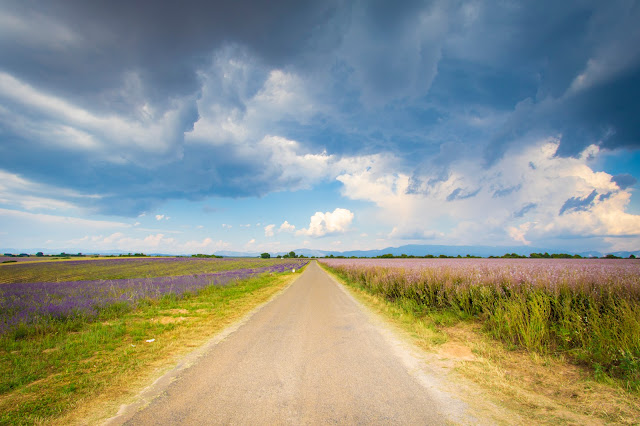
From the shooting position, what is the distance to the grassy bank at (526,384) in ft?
11.3

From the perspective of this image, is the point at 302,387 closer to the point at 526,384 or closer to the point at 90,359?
the point at 526,384

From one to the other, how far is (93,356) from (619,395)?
10045 millimetres

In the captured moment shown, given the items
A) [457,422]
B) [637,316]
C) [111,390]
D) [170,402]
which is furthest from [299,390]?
[637,316]

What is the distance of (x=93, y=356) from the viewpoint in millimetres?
6031

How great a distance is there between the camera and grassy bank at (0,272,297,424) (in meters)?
3.87

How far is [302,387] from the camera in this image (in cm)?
427

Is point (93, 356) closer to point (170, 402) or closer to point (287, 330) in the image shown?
point (170, 402)

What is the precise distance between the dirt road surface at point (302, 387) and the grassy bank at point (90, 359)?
86 centimetres

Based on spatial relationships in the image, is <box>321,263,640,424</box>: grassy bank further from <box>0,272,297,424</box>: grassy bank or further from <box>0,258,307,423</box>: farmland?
<box>0,258,307,423</box>: farmland

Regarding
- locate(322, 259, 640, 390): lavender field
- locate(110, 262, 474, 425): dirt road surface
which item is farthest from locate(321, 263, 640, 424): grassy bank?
locate(110, 262, 474, 425): dirt road surface

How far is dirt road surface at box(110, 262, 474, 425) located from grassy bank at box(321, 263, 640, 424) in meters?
0.69

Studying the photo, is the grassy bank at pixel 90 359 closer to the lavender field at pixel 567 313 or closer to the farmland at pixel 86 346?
the farmland at pixel 86 346

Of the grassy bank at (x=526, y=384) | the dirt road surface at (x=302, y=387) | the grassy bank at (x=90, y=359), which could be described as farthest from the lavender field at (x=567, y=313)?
the grassy bank at (x=90, y=359)

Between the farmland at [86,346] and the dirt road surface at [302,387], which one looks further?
the farmland at [86,346]
